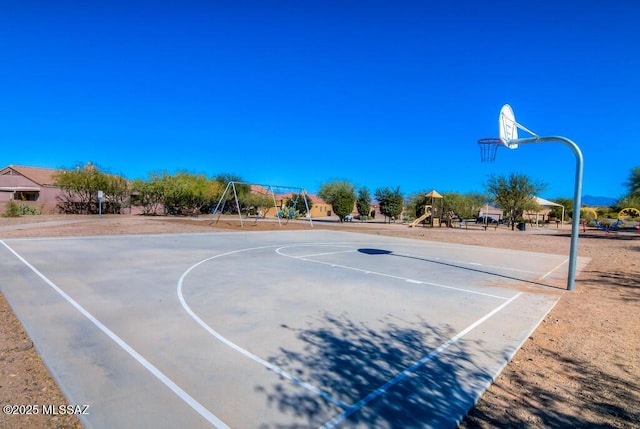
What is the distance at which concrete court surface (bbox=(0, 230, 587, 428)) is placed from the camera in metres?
3.04

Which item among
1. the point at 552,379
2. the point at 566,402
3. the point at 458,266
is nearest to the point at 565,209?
the point at 458,266

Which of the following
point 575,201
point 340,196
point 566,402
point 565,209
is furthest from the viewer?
point 565,209

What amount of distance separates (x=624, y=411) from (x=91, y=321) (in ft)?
20.5

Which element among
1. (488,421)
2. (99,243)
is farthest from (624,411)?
(99,243)

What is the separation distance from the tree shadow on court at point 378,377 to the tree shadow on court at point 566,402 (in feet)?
0.62

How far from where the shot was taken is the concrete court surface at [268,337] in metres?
3.04

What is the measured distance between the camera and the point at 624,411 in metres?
3.15

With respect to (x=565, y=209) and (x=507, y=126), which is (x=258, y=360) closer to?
(x=507, y=126)

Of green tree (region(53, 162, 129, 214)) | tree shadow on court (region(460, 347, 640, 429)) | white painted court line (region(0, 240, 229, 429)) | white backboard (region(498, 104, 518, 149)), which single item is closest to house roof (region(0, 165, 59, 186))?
green tree (region(53, 162, 129, 214))

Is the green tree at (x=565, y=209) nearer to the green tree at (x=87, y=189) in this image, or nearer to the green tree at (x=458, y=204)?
the green tree at (x=458, y=204)

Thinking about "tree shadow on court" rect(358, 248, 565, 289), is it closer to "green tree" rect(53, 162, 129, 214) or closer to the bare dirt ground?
the bare dirt ground

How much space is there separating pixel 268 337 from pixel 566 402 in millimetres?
3245

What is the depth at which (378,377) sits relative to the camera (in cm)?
362

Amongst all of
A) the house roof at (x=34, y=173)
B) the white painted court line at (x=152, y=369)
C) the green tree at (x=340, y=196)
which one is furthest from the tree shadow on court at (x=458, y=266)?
the house roof at (x=34, y=173)
